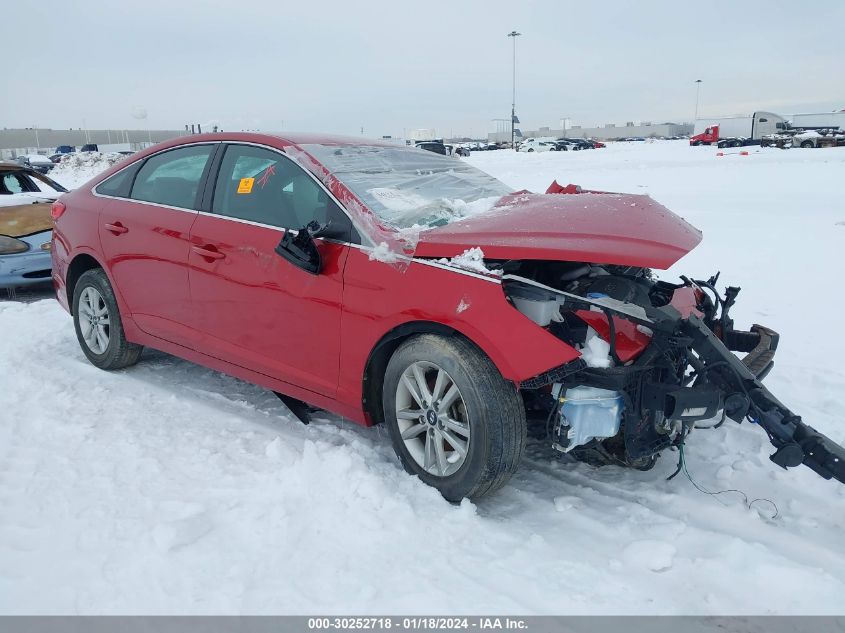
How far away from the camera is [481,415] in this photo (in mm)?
2648

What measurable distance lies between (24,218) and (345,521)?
636cm

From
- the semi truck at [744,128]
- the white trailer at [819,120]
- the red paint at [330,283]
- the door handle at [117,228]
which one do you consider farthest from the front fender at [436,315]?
the white trailer at [819,120]

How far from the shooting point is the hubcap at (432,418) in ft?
9.12

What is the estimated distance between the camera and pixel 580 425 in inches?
106

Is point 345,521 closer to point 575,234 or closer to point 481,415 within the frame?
point 481,415

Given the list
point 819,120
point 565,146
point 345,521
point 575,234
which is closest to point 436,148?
point 575,234

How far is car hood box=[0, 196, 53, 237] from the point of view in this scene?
6.87 m

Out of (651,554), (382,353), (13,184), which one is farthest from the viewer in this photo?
(13,184)

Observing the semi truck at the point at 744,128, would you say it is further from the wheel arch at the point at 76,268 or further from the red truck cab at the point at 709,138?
the wheel arch at the point at 76,268

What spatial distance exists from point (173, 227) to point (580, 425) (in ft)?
8.77

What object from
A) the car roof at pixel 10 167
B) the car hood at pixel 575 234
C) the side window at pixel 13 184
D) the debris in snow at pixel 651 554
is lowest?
the debris in snow at pixel 651 554

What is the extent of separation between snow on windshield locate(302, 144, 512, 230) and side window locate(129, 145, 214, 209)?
33.1 inches

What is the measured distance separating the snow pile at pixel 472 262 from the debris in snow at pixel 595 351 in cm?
49

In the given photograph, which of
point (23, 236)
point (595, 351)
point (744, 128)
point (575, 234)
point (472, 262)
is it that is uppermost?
point (744, 128)
